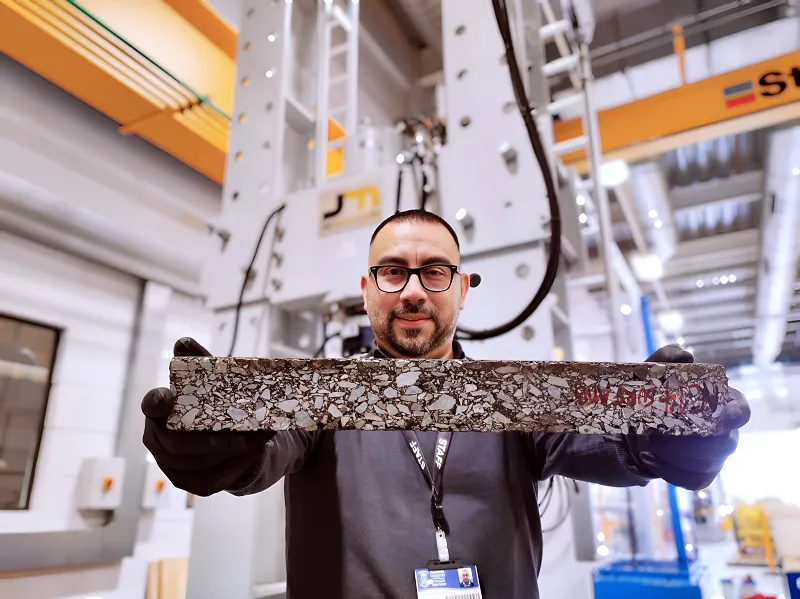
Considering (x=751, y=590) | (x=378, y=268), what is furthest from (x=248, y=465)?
(x=751, y=590)

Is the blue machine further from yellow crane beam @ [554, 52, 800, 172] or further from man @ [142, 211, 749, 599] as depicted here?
yellow crane beam @ [554, 52, 800, 172]

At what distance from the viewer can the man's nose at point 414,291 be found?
0.88 metres

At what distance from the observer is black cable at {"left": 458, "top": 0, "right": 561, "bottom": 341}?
115cm

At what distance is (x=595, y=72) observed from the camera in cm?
432

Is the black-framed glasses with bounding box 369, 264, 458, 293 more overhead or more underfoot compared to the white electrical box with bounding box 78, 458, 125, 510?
more overhead

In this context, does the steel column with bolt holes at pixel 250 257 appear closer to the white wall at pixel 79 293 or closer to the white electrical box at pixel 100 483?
the white wall at pixel 79 293

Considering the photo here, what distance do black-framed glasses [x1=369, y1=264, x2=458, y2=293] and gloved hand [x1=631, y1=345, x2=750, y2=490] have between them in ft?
1.22

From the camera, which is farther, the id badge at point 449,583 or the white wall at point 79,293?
the white wall at point 79,293

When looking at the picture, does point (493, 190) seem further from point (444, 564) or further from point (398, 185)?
point (444, 564)

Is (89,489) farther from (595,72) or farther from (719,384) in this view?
(595,72)

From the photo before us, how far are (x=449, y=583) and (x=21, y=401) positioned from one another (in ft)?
6.14

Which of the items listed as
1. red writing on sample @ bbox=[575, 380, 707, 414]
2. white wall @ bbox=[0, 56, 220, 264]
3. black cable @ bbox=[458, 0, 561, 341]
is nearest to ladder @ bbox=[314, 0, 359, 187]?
white wall @ bbox=[0, 56, 220, 264]

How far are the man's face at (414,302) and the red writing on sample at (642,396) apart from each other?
1.22ft

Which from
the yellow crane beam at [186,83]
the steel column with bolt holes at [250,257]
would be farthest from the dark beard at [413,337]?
the yellow crane beam at [186,83]
